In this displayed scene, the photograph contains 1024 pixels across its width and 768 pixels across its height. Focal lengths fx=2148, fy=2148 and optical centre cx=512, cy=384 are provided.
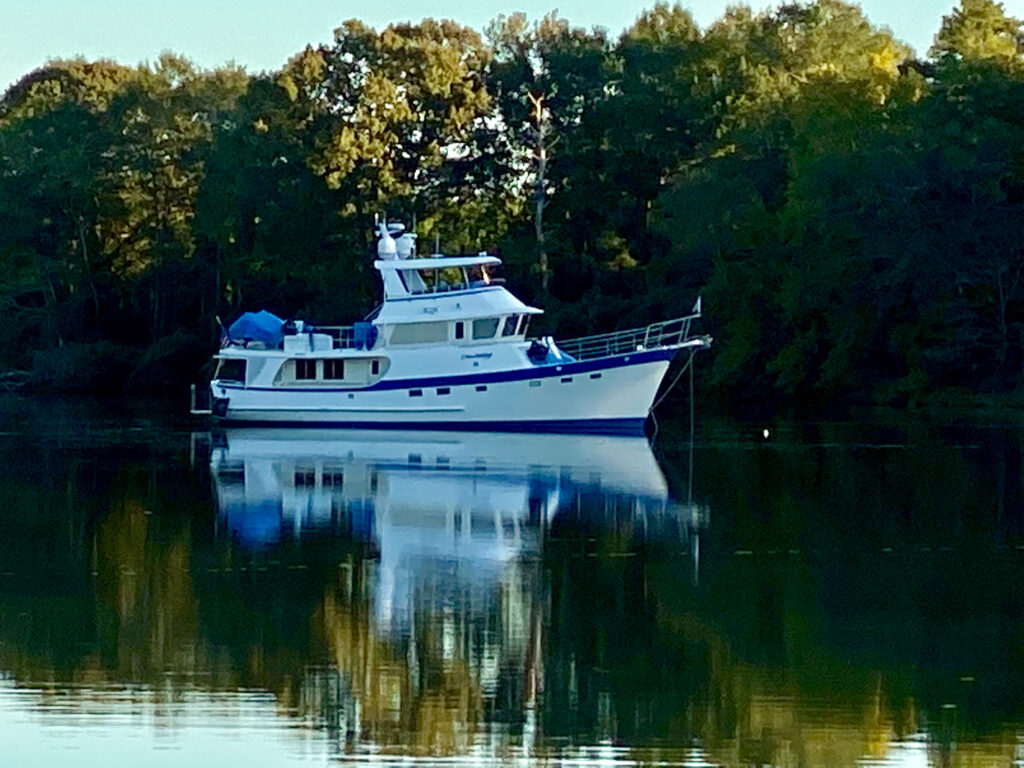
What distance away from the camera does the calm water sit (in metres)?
12.9

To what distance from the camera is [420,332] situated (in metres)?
44.8

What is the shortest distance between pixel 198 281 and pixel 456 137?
34.6 feet

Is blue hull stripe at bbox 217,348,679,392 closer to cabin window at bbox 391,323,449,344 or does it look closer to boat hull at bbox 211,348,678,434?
boat hull at bbox 211,348,678,434

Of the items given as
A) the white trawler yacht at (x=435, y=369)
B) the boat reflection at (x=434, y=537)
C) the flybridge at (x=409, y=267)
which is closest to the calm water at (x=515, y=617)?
the boat reflection at (x=434, y=537)

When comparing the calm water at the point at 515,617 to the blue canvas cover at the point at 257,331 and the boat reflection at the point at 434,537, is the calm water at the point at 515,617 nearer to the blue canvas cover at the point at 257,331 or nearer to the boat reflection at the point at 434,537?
the boat reflection at the point at 434,537

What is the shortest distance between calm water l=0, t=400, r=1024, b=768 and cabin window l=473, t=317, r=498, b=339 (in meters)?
11.9

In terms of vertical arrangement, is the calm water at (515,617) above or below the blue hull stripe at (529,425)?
below

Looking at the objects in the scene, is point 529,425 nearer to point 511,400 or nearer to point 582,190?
point 511,400

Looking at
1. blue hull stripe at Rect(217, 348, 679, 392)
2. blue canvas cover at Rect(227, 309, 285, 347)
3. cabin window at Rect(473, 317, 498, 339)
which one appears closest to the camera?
blue hull stripe at Rect(217, 348, 679, 392)

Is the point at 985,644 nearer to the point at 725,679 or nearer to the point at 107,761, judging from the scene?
the point at 725,679

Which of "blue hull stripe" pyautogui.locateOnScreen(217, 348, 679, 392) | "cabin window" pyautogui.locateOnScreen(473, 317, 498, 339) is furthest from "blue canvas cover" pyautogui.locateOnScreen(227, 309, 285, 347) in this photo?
"cabin window" pyautogui.locateOnScreen(473, 317, 498, 339)

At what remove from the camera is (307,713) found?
1362 centimetres

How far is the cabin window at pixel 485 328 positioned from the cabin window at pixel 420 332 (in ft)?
2.10

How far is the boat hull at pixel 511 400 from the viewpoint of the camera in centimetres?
4353
